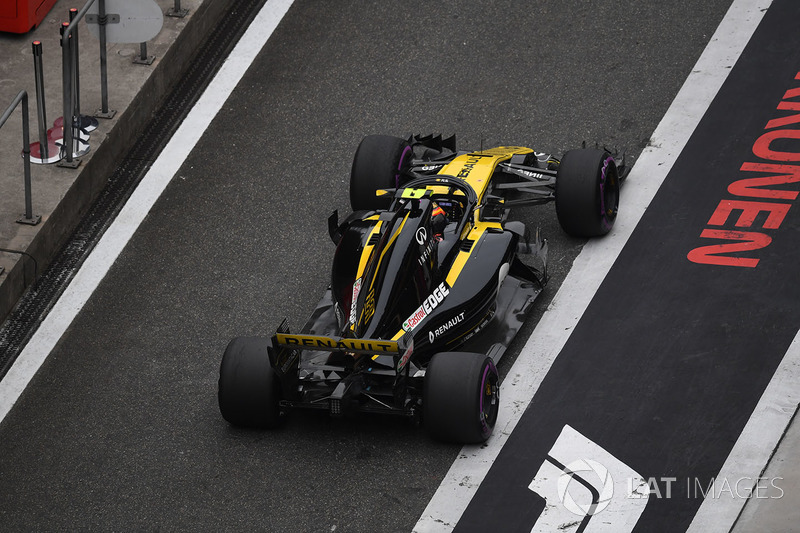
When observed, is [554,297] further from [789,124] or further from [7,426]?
[7,426]

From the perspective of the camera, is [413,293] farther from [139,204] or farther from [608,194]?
[139,204]

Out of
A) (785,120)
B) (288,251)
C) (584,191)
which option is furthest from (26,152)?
(785,120)

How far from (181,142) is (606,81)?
4.13 metres

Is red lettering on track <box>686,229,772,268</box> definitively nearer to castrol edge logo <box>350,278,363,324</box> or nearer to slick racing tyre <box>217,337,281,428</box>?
castrol edge logo <box>350,278,363,324</box>

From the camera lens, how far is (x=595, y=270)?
40.2 ft

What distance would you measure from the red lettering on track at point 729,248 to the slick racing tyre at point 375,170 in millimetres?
2566

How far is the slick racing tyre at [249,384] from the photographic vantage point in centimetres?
1055

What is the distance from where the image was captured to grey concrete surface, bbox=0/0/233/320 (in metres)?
12.7

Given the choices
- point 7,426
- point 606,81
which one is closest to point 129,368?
point 7,426

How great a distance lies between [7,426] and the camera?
11289mm

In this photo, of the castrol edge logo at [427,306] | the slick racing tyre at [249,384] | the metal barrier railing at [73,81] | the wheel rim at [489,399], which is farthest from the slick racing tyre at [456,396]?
the metal barrier railing at [73,81]

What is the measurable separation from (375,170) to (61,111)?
3346 millimetres

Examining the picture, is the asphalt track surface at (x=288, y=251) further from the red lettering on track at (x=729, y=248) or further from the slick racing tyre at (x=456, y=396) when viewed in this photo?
the red lettering on track at (x=729, y=248)

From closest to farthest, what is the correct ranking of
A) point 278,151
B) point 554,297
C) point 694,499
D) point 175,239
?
point 694,499, point 554,297, point 175,239, point 278,151
